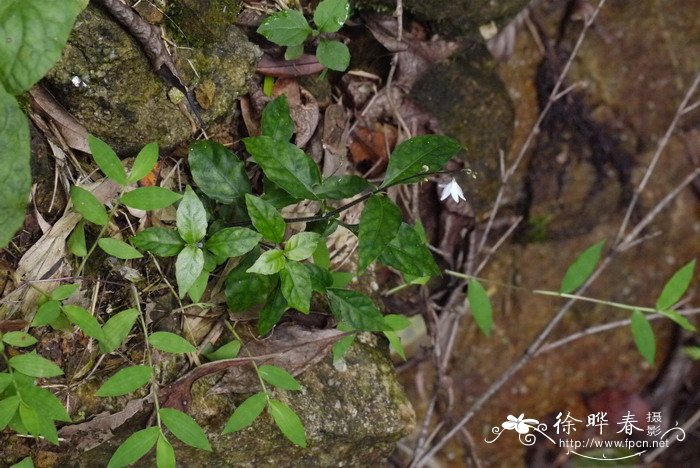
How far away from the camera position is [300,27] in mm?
1732

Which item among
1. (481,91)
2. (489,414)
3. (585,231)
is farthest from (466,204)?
(489,414)

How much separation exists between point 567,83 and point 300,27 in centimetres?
134

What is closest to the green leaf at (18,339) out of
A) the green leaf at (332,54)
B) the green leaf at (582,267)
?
the green leaf at (332,54)

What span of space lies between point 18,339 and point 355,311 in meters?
0.76

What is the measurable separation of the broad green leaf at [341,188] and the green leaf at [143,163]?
15.4 inches

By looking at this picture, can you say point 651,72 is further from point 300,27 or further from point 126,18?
point 126,18

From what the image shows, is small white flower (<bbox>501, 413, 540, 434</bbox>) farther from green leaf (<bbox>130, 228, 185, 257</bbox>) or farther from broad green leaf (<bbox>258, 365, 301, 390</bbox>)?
green leaf (<bbox>130, 228, 185, 257</bbox>)

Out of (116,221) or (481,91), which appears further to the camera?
(481,91)

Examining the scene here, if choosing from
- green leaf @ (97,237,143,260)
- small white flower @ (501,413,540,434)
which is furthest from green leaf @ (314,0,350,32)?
small white flower @ (501,413,540,434)

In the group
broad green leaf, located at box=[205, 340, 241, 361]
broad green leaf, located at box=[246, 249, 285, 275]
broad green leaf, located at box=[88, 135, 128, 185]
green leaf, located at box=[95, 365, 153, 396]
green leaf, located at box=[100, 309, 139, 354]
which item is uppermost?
broad green leaf, located at box=[88, 135, 128, 185]

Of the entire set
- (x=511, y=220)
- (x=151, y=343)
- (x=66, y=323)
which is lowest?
(x=511, y=220)

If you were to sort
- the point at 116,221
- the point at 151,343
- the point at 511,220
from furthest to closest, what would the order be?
the point at 511,220 → the point at 116,221 → the point at 151,343

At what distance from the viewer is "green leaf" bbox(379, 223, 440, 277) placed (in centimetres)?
155

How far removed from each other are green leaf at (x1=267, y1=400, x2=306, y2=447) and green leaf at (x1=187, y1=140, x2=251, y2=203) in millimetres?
511
